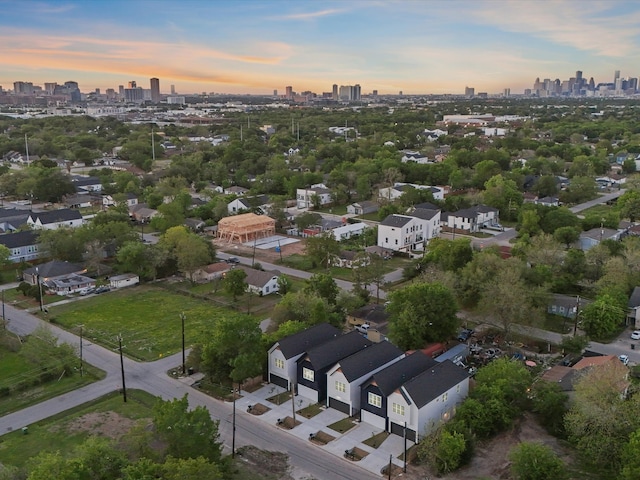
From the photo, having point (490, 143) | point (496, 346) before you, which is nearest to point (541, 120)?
point (490, 143)

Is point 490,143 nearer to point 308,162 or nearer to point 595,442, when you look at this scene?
Answer: point 308,162

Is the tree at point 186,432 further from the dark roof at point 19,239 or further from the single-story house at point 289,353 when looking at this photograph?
the dark roof at point 19,239

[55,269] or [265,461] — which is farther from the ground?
[55,269]

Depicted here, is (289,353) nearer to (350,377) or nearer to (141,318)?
(350,377)

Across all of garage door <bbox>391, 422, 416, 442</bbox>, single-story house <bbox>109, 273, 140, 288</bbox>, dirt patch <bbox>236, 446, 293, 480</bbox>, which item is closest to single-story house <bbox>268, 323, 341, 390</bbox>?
dirt patch <bbox>236, 446, 293, 480</bbox>

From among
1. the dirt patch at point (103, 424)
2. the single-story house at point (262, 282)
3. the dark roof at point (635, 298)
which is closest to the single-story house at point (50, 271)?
the single-story house at point (262, 282)

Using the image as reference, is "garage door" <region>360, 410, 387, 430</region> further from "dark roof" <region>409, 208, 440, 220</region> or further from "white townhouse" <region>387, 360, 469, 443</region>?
"dark roof" <region>409, 208, 440, 220</region>

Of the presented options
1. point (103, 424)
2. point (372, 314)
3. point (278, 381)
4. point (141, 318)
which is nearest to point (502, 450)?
point (278, 381)
